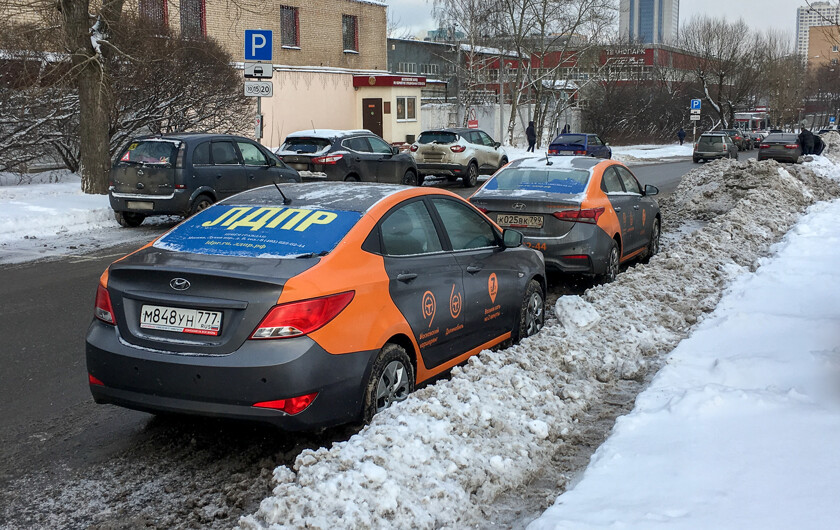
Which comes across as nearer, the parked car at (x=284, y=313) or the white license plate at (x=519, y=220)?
the parked car at (x=284, y=313)

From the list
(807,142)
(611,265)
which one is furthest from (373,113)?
(611,265)

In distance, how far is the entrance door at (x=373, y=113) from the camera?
Result: 42.9 meters

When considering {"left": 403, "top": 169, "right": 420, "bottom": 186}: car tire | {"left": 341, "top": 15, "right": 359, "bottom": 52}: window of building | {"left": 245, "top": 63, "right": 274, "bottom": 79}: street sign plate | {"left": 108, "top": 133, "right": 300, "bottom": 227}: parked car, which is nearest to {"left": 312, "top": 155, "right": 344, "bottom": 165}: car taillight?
{"left": 245, "top": 63, "right": 274, "bottom": 79}: street sign plate

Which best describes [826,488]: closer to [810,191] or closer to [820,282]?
[820,282]

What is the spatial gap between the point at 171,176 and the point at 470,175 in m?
11.4

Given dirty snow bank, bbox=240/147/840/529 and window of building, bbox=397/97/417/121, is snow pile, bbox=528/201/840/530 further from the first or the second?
window of building, bbox=397/97/417/121

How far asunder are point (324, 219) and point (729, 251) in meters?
7.04

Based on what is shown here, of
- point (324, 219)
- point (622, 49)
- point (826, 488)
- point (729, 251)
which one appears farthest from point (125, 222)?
point (622, 49)

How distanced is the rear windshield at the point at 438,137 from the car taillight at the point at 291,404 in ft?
66.3

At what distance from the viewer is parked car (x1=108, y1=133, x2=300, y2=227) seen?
47.5 feet

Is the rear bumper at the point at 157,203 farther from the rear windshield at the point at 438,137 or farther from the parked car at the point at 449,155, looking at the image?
the rear windshield at the point at 438,137

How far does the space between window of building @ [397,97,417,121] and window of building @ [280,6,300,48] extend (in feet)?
20.2

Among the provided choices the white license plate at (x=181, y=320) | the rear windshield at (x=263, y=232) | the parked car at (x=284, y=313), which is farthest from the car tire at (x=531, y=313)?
the white license plate at (x=181, y=320)

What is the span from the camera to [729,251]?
1059cm
